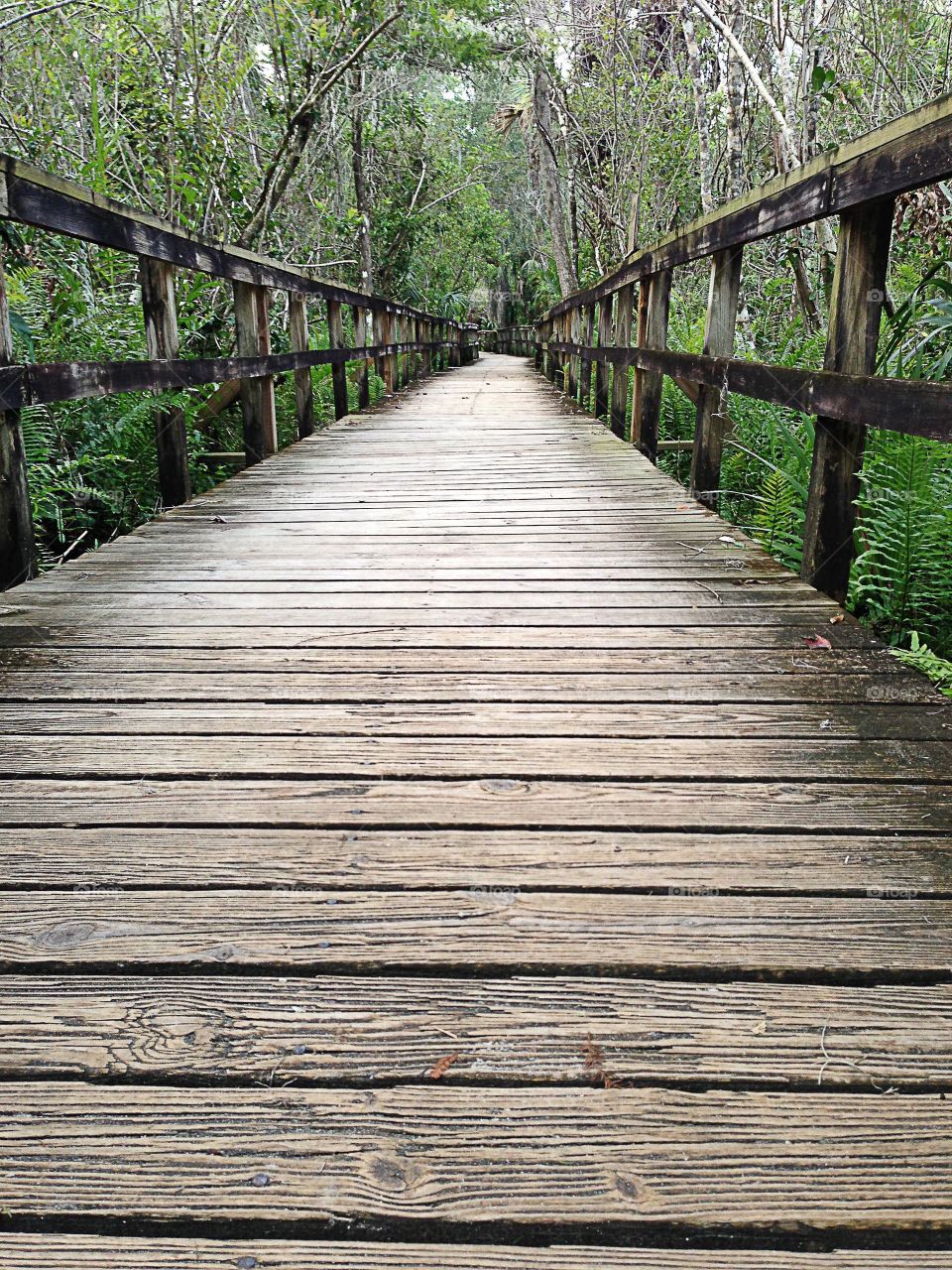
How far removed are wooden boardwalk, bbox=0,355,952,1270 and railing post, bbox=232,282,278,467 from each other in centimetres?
298

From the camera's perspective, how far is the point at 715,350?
407 centimetres

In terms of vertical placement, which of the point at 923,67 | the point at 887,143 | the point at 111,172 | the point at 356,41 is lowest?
the point at 887,143

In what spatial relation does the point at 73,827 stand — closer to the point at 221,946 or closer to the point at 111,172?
the point at 221,946

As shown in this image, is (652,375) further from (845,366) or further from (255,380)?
(845,366)

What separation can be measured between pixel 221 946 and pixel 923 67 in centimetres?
706

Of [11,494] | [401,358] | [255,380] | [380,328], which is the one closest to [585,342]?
[380,328]

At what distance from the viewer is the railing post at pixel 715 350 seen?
3.93m

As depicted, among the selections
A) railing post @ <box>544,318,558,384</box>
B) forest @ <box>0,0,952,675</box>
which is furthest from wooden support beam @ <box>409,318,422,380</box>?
railing post @ <box>544,318,558,384</box>

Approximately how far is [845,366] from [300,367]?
4323 mm

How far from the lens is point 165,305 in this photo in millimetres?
4031

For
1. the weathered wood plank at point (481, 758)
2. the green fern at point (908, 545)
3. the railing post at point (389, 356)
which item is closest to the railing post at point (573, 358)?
the railing post at point (389, 356)

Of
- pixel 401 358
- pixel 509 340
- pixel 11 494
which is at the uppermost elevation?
pixel 509 340

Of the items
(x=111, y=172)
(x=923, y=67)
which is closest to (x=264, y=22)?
(x=111, y=172)

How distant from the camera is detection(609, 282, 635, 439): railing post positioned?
254 inches
